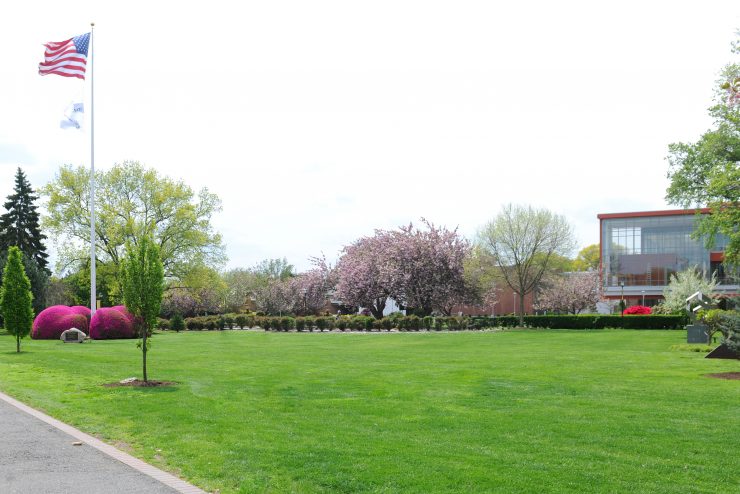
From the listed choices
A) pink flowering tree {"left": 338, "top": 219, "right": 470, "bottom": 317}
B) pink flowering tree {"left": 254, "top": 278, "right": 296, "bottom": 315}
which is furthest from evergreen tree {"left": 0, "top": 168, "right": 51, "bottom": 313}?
pink flowering tree {"left": 338, "top": 219, "right": 470, "bottom": 317}

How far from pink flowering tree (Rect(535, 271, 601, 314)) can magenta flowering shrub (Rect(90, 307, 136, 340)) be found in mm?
43960

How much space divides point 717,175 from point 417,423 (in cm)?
2473

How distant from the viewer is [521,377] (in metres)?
16.8

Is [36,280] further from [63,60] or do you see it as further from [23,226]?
[63,60]

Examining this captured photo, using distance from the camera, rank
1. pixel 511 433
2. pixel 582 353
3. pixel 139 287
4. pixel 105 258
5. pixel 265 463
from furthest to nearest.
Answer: pixel 105 258
pixel 582 353
pixel 139 287
pixel 511 433
pixel 265 463

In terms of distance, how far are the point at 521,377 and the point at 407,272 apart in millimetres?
40330

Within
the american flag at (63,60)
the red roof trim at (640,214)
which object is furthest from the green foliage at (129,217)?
the red roof trim at (640,214)

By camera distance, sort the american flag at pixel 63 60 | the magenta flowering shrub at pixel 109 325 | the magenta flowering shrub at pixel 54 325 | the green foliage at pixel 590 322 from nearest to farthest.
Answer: the american flag at pixel 63 60 → the magenta flowering shrub at pixel 109 325 → the magenta flowering shrub at pixel 54 325 → the green foliage at pixel 590 322

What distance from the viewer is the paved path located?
23.3 ft

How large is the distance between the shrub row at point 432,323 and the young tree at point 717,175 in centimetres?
1242

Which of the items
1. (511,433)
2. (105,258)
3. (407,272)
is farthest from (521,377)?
(105,258)

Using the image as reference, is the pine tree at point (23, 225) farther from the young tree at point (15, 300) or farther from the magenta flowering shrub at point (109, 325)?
the young tree at point (15, 300)

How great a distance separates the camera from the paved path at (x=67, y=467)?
7098 millimetres

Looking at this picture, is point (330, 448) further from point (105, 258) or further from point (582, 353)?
point (105, 258)
